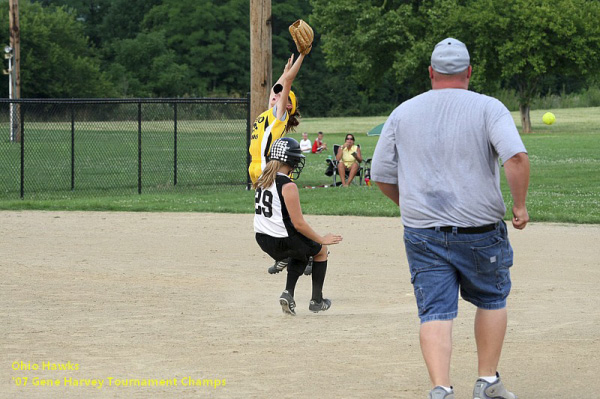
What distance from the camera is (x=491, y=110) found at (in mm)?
4754

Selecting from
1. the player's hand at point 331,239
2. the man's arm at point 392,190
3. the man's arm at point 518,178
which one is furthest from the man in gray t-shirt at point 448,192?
the player's hand at point 331,239

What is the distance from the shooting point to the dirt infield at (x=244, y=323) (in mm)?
5734

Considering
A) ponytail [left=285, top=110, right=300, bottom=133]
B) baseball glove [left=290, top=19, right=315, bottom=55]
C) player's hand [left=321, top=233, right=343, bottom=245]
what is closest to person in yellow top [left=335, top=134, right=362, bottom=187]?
baseball glove [left=290, top=19, right=315, bottom=55]

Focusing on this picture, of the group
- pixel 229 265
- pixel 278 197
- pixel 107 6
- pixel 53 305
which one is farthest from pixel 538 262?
pixel 107 6

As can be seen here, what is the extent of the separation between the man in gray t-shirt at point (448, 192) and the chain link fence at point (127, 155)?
14.8m

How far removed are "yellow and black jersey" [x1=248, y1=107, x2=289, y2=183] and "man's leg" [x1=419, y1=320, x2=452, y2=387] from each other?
3993 millimetres

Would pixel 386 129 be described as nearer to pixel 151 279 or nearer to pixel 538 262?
pixel 151 279

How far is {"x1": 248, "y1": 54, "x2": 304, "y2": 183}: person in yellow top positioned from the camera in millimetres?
8719

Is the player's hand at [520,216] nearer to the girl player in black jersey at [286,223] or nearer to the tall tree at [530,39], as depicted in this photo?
the girl player in black jersey at [286,223]

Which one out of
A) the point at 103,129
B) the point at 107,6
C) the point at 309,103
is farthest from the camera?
the point at 107,6

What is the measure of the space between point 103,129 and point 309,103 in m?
63.9

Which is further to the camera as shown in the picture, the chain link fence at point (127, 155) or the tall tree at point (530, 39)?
the tall tree at point (530, 39)

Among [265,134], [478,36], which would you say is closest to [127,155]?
[265,134]

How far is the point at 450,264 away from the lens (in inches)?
194
